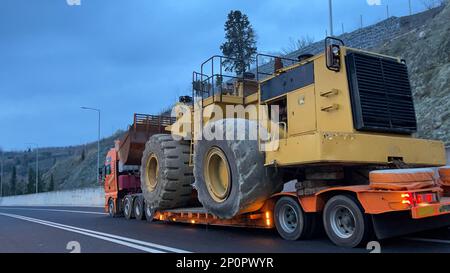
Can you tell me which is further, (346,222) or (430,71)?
(430,71)

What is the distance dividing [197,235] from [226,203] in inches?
58.9

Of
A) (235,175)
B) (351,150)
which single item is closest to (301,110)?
(351,150)

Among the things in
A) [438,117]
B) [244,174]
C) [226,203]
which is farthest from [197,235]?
[438,117]

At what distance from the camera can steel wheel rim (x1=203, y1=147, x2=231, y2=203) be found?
10609mm

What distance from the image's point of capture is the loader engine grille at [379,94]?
877 centimetres

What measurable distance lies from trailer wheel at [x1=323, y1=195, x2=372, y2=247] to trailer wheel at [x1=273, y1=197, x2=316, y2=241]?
0.55 meters

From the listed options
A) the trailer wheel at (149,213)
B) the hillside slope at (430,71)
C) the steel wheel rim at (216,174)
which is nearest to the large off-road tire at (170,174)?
the trailer wheel at (149,213)

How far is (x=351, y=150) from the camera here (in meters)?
8.32

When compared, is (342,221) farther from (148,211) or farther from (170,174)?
(148,211)

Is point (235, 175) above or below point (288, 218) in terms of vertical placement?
above

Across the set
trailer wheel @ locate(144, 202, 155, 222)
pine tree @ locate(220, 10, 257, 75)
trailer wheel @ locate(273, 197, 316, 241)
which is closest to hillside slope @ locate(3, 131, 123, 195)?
pine tree @ locate(220, 10, 257, 75)

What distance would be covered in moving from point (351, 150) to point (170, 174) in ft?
19.6

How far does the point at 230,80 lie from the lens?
41.3ft
